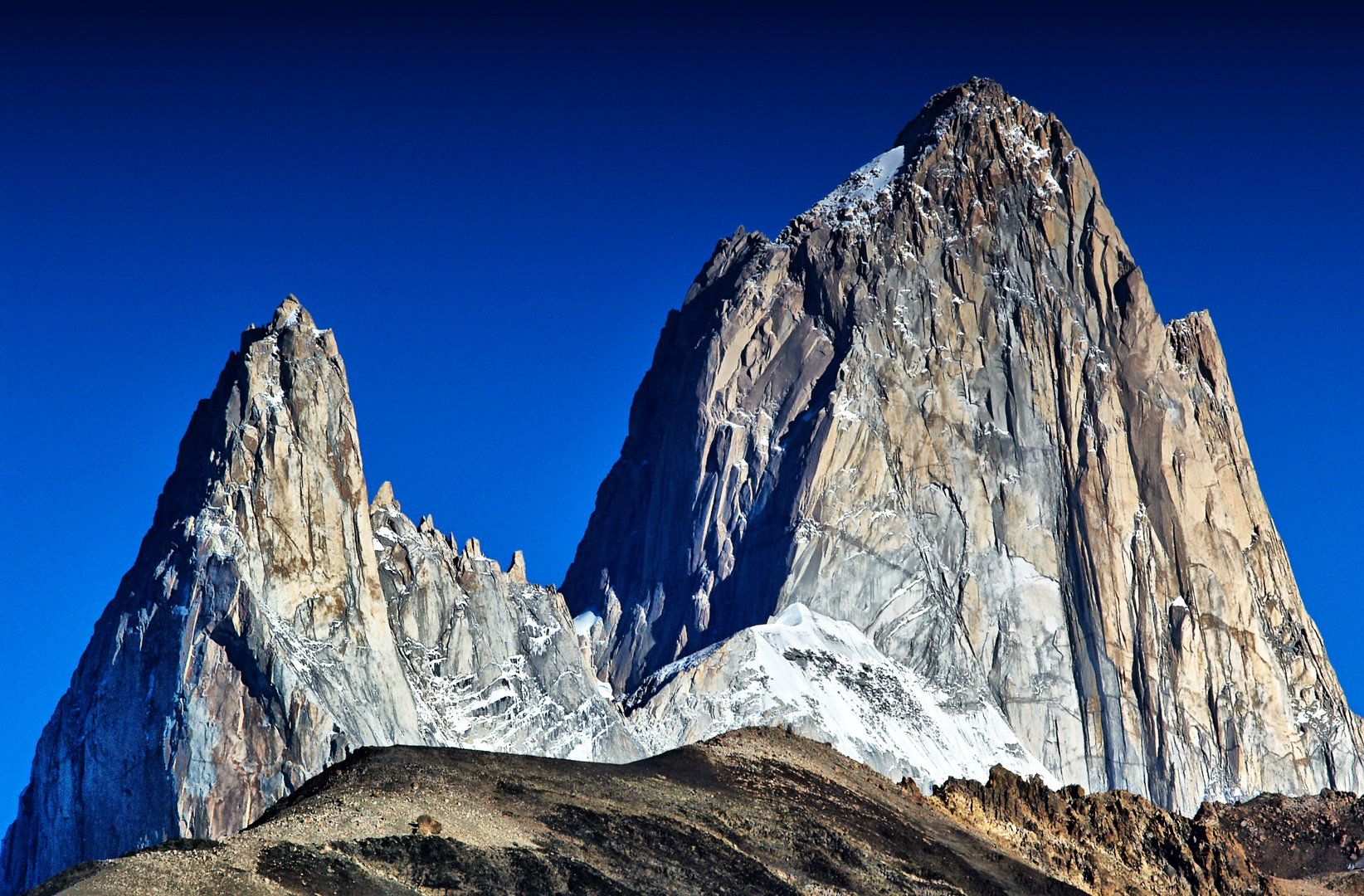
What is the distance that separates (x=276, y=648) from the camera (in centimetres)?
11469

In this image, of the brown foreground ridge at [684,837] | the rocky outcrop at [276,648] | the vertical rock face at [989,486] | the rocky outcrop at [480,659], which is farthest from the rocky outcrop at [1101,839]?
the vertical rock face at [989,486]

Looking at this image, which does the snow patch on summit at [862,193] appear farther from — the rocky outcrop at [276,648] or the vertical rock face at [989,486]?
the rocky outcrop at [276,648]

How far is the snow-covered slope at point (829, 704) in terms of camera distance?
143m

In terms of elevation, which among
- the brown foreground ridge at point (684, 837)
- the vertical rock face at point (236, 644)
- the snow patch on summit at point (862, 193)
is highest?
the snow patch on summit at point (862, 193)

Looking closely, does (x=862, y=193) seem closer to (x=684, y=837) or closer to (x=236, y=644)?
(x=236, y=644)

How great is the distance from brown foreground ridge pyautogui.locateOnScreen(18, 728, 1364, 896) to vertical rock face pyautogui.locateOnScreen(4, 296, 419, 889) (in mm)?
40412

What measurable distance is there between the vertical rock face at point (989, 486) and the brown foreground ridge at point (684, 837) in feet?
203

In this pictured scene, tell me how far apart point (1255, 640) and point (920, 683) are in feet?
119

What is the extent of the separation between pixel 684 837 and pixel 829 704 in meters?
82.9

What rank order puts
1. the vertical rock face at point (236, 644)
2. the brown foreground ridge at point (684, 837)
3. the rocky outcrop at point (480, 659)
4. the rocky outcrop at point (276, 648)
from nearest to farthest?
the brown foreground ridge at point (684, 837)
the vertical rock face at point (236, 644)
the rocky outcrop at point (276, 648)
the rocky outcrop at point (480, 659)

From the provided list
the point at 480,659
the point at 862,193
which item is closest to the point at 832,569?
the point at 480,659

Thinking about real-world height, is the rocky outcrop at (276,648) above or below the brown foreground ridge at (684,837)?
above

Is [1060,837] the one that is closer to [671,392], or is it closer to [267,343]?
[267,343]

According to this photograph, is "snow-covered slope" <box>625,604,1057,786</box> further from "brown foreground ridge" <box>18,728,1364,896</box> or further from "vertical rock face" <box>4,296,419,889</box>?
"brown foreground ridge" <box>18,728,1364,896</box>
